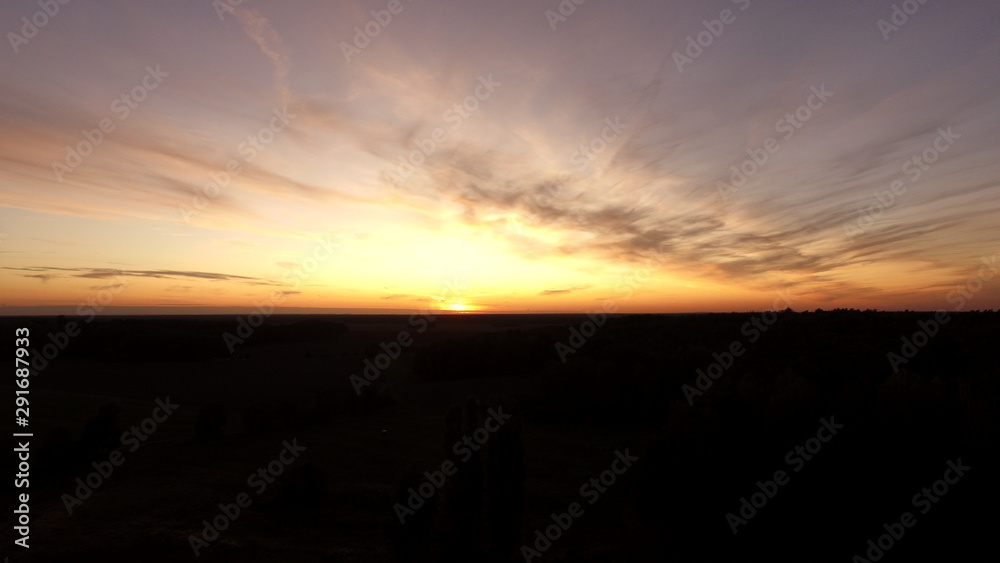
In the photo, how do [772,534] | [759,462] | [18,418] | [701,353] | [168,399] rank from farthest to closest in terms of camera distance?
[168,399] → [701,353] → [18,418] → [759,462] → [772,534]

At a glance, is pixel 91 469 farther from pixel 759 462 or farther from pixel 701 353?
pixel 701 353

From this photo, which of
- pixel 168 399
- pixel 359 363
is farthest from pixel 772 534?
pixel 359 363

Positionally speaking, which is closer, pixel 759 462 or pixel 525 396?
pixel 759 462

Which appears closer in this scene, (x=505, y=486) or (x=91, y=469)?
(x=505, y=486)

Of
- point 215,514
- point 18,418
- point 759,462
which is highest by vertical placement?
point 18,418

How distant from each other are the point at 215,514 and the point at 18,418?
61.5 feet

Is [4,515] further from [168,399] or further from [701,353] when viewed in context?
[701,353]

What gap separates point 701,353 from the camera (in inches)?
1268

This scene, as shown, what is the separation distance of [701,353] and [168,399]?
37.0 m

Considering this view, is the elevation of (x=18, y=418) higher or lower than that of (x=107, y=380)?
lower

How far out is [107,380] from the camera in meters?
45.1

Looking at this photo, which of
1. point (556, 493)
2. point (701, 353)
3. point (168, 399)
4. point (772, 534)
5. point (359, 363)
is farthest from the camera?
point (359, 363)

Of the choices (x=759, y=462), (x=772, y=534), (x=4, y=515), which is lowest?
(x=772, y=534)

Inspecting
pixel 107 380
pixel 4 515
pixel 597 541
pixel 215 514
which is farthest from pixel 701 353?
pixel 107 380
